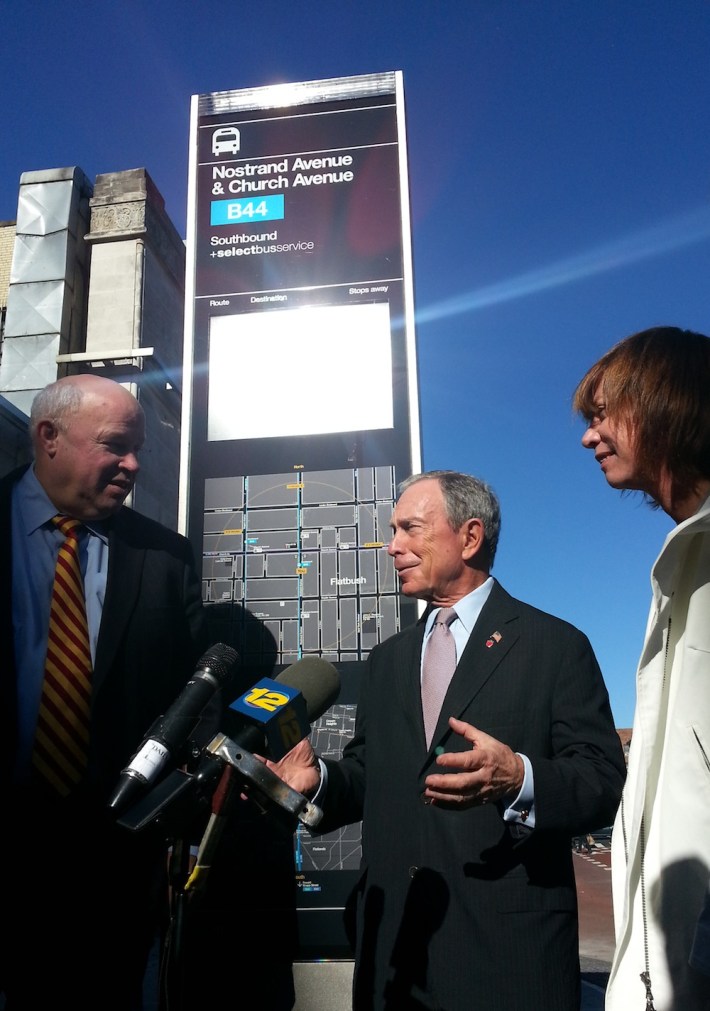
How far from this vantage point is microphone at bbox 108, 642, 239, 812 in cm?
133

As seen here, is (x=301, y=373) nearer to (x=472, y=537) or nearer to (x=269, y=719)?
(x=472, y=537)

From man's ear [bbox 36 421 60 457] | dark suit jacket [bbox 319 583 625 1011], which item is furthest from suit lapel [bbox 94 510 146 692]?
dark suit jacket [bbox 319 583 625 1011]

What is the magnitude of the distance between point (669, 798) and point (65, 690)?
169 centimetres

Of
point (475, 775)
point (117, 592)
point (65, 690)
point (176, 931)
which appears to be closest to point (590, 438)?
point (475, 775)

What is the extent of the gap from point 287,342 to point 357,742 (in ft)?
6.50

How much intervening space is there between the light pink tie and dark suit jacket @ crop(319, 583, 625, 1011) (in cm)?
3

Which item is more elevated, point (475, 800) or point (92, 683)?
point (92, 683)

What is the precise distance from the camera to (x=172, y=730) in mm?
1429

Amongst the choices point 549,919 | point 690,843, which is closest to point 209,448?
point 549,919

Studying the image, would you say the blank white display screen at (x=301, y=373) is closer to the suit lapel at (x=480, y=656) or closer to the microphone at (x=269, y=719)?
the suit lapel at (x=480, y=656)

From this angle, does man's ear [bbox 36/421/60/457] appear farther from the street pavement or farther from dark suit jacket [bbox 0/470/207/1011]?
the street pavement

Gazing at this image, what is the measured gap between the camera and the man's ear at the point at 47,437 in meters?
2.57

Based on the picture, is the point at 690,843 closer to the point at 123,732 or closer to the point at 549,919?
the point at 549,919

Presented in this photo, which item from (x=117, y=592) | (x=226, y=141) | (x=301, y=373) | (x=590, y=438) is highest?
(x=226, y=141)
